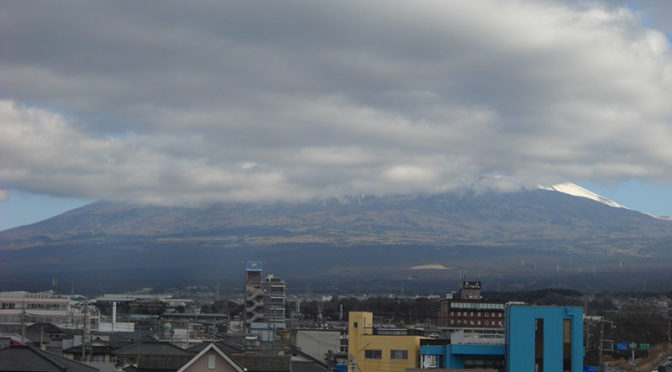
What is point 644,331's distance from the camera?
131750mm

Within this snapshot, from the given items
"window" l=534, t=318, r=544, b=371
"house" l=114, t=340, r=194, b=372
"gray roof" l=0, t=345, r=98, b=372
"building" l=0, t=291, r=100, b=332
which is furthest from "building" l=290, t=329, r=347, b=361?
"gray roof" l=0, t=345, r=98, b=372

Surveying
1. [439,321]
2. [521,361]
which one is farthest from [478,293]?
[521,361]

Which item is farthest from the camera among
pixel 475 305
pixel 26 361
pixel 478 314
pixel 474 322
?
pixel 475 305

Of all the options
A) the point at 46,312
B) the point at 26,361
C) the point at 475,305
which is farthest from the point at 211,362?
the point at 475,305

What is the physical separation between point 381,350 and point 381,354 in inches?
9.6

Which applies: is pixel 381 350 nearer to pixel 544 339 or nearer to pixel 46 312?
pixel 544 339

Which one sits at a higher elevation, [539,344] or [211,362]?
[211,362]

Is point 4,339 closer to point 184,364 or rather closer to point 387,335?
point 184,364

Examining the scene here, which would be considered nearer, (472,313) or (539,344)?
(539,344)

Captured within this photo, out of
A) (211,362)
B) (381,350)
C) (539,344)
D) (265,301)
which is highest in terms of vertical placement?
(211,362)

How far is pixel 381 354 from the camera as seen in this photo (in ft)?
208

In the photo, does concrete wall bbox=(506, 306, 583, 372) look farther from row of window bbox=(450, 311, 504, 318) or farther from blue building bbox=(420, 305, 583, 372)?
row of window bbox=(450, 311, 504, 318)

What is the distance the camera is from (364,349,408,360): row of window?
63.1 meters

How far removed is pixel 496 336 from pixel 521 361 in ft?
26.1
